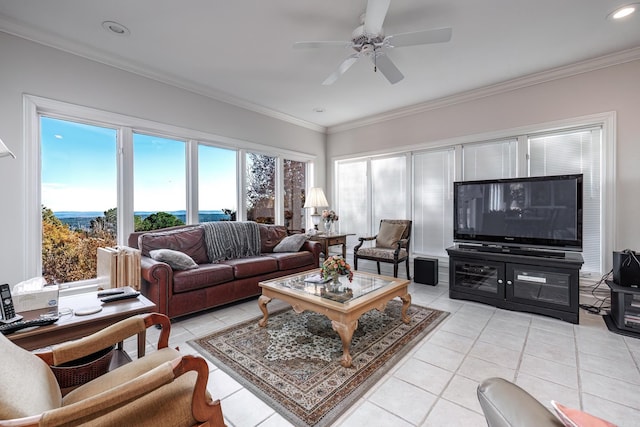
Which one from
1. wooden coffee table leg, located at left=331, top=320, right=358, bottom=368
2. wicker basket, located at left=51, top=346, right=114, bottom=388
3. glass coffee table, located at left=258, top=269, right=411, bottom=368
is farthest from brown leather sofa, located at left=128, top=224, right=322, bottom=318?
wooden coffee table leg, located at left=331, top=320, right=358, bottom=368

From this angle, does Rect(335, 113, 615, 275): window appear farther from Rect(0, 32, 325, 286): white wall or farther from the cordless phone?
the cordless phone

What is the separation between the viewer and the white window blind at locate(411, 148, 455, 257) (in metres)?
4.42

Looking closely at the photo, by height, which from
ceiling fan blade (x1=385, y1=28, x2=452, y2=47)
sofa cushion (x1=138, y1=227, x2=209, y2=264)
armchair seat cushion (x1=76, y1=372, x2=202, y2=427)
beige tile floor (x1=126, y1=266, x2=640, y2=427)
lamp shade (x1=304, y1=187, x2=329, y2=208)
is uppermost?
ceiling fan blade (x1=385, y1=28, x2=452, y2=47)

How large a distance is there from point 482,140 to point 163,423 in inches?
180

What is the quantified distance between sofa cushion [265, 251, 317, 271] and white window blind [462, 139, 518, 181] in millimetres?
2647

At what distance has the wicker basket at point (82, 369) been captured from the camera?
4.28ft

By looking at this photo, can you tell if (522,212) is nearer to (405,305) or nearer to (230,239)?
(405,305)

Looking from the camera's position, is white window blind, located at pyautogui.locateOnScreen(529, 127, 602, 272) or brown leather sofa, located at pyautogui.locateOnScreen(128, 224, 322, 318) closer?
brown leather sofa, located at pyautogui.locateOnScreen(128, 224, 322, 318)

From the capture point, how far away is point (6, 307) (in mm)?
Answer: 1545

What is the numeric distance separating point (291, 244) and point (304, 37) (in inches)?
106

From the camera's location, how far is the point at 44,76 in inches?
108

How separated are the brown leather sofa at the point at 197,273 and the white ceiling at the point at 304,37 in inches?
79.7

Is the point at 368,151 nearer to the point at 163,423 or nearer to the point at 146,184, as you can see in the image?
the point at 146,184

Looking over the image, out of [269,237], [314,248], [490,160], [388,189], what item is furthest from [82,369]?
[490,160]
